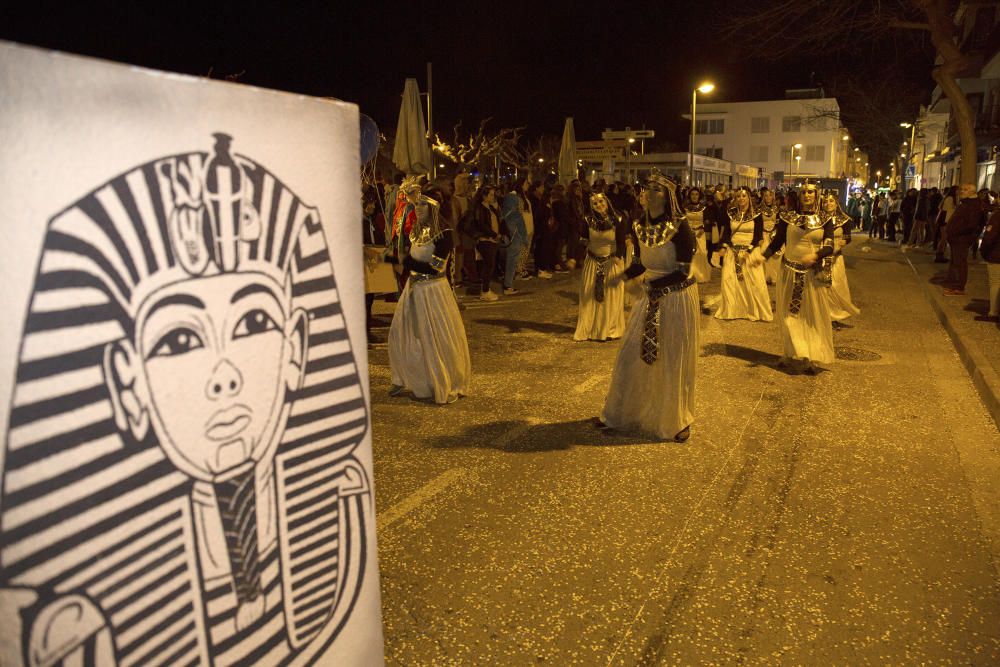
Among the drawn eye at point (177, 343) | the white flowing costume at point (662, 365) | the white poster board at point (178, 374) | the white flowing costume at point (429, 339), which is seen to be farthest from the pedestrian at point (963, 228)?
the drawn eye at point (177, 343)

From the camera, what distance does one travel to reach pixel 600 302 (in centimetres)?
952

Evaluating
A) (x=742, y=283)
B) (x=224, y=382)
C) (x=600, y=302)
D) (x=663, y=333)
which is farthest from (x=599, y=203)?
(x=224, y=382)

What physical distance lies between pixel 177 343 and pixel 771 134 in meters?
91.8

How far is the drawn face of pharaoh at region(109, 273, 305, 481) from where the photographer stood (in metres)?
1.33

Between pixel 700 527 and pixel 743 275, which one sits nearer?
pixel 700 527

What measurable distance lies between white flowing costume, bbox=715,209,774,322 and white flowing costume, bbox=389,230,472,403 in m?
5.89

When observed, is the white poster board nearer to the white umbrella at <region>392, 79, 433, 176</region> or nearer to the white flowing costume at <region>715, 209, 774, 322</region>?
the white flowing costume at <region>715, 209, 774, 322</region>

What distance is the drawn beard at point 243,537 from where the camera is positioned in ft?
4.91

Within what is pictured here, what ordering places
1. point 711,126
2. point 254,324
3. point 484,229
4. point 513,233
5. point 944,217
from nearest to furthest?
point 254,324, point 484,229, point 513,233, point 944,217, point 711,126

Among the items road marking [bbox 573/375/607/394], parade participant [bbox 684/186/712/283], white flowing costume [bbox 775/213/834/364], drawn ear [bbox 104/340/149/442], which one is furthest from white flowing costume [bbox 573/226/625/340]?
drawn ear [bbox 104/340/149/442]

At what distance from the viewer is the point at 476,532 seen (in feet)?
13.5

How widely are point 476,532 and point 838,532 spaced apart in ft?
6.60

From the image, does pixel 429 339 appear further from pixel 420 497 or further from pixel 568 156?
pixel 568 156

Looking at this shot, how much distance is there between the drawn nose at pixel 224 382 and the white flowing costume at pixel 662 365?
Result: 14.9 ft
